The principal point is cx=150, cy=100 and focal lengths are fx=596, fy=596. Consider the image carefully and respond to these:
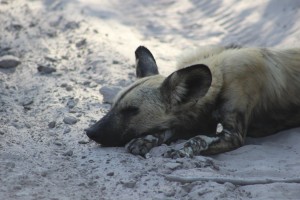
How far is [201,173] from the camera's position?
3.16 meters

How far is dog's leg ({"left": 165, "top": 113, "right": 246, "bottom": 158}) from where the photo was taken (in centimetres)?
354

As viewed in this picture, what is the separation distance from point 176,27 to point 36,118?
3150 mm

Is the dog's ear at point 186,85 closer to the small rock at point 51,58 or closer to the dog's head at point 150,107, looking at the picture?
the dog's head at point 150,107

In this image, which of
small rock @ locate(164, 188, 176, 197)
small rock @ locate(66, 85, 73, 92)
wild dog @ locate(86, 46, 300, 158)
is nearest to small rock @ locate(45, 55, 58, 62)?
small rock @ locate(66, 85, 73, 92)

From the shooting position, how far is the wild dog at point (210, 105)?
147 inches

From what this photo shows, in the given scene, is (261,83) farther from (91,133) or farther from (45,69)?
(45,69)

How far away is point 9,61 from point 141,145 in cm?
217

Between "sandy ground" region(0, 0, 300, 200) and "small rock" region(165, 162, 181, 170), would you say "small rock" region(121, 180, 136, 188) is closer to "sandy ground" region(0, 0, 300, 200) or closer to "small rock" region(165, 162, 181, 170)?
"sandy ground" region(0, 0, 300, 200)

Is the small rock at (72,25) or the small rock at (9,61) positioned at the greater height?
the small rock at (72,25)

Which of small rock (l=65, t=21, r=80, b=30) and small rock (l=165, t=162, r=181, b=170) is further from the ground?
small rock (l=65, t=21, r=80, b=30)

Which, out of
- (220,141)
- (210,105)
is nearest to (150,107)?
(210,105)

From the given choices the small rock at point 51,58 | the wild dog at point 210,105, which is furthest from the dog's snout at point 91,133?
the small rock at point 51,58

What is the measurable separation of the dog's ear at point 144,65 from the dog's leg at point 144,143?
0.64m

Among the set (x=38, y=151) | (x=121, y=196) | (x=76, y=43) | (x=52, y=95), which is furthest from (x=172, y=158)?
(x=76, y=43)
